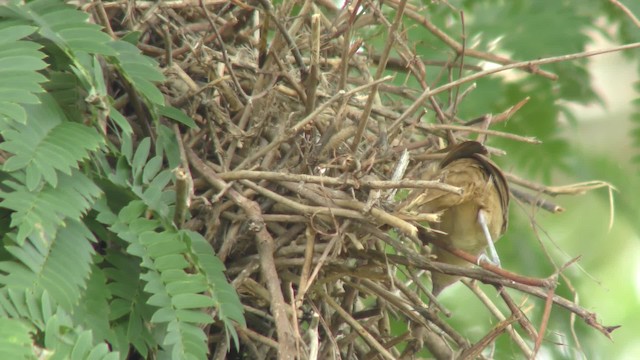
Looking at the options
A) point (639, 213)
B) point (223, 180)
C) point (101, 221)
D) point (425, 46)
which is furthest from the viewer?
point (639, 213)

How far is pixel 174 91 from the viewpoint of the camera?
6.38 ft

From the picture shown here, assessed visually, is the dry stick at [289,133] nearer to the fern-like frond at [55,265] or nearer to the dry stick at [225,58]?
the dry stick at [225,58]

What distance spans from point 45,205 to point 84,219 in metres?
0.17

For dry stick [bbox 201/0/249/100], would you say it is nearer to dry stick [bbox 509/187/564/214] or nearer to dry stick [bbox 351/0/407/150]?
dry stick [bbox 351/0/407/150]

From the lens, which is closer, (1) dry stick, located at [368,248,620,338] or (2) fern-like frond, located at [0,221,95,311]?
(2) fern-like frond, located at [0,221,95,311]

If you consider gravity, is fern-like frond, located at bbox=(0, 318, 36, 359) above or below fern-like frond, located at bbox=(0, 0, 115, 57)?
below

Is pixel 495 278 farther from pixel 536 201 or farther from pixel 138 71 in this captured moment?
pixel 138 71

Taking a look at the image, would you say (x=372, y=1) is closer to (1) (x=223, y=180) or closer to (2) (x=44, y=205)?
(1) (x=223, y=180)

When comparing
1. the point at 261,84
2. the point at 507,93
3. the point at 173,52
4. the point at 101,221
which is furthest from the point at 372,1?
the point at 101,221

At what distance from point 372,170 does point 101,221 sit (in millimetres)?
575

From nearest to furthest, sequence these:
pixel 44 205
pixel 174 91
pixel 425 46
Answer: pixel 44 205, pixel 174 91, pixel 425 46

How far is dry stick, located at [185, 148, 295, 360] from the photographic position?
163 centimetres

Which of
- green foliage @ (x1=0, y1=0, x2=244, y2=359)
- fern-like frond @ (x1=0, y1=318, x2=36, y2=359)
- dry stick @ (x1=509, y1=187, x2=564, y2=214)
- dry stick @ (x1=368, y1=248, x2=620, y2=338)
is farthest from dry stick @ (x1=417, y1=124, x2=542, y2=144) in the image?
fern-like frond @ (x1=0, y1=318, x2=36, y2=359)

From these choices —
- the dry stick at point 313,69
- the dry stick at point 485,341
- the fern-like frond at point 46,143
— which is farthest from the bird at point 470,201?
the fern-like frond at point 46,143
